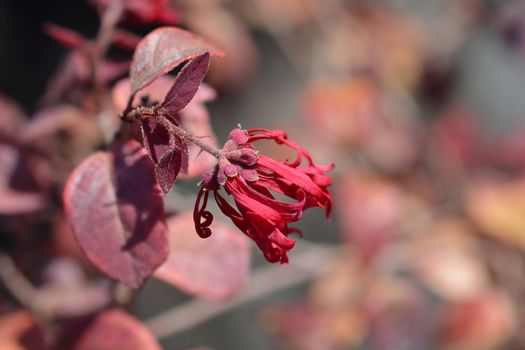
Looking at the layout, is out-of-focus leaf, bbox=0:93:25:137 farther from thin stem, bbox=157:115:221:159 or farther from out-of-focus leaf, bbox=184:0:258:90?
out-of-focus leaf, bbox=184:0:258:90

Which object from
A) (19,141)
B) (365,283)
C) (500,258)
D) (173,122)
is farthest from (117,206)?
(500,258)

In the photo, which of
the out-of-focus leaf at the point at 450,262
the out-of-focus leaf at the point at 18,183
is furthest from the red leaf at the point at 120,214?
the out-of-focus leaf at the point at 450,262

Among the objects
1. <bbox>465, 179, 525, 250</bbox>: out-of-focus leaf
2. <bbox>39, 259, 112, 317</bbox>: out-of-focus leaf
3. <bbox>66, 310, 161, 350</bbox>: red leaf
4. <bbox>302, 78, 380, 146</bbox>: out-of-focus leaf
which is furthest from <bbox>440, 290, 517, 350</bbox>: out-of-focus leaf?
<bbox>66, 310, 161, 350</bbox>: red leaf

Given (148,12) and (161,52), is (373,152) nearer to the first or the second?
(148,12)

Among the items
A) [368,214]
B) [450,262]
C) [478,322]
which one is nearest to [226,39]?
[368,214]

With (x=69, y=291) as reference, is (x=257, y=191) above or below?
above

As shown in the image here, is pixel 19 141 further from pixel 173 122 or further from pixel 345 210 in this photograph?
pixel 345 210

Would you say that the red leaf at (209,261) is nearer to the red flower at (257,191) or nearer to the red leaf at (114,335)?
the red leaf at (114,335)
